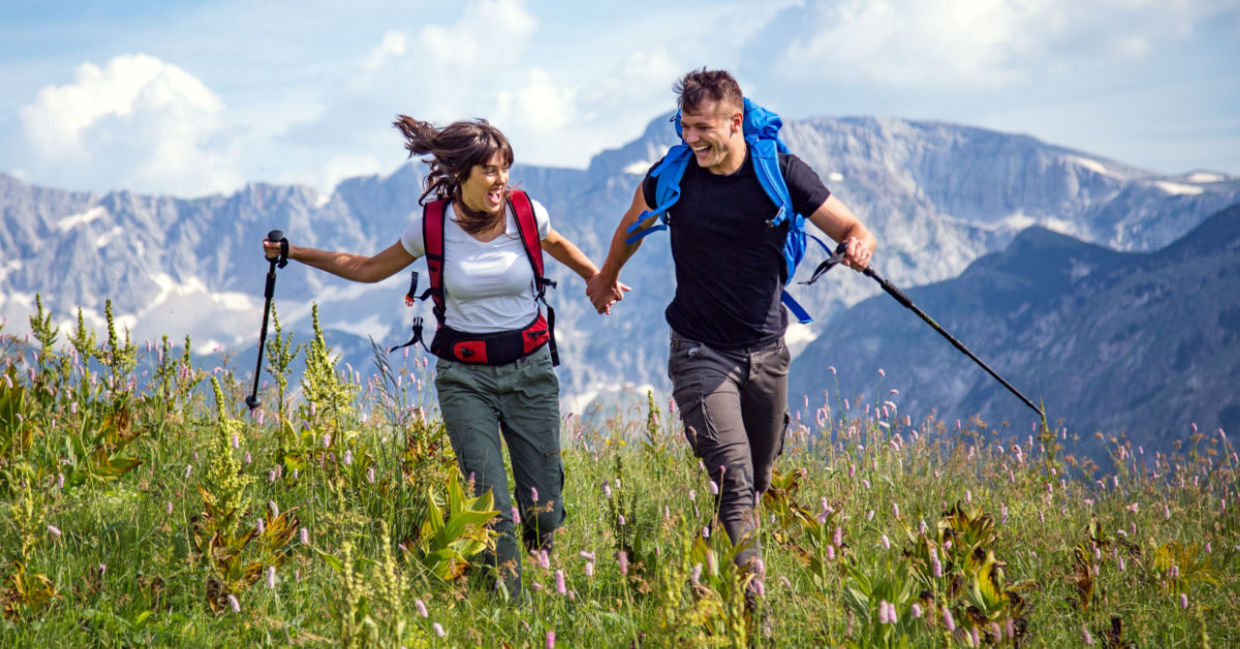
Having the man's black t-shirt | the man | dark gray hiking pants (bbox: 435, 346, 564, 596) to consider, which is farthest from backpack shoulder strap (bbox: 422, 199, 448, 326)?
the man's black t-shirt

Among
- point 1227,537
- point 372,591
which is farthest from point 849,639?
point 1227,537

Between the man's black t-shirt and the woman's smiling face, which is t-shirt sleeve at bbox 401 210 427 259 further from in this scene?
the man's black t-shirt

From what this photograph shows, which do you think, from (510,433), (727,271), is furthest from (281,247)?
(727,271)

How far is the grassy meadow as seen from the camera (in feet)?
13.1

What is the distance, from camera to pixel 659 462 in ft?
22.9

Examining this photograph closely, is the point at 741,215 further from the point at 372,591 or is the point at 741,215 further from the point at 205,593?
the point at 205,593

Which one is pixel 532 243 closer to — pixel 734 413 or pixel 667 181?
pixel 667 181

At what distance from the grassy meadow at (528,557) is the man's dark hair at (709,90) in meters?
1.93

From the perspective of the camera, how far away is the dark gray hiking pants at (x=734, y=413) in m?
4.69

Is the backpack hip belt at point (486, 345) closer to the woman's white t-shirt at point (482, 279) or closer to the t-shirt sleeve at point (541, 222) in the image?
the woman's white t-shirt at point (482, 279)

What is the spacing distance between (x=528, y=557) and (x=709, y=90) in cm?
262

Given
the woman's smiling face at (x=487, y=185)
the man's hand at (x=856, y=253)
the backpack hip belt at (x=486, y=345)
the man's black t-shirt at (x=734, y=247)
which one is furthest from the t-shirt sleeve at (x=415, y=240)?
the man's hand at (x=856, y=253)

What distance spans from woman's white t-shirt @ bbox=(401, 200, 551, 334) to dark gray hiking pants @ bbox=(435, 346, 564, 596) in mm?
240

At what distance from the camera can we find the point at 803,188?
490 cm
